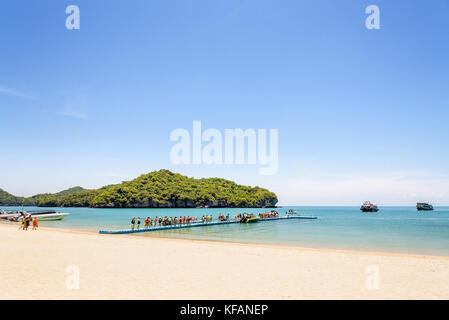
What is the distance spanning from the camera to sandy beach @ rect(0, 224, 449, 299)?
26.8ft

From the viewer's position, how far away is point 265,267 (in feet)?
40.2

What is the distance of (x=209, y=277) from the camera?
10.2 m

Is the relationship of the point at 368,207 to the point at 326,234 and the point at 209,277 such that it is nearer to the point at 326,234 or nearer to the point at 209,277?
the point at 326,234

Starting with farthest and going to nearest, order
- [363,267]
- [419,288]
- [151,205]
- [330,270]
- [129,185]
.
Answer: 1. [129,185]
2. [151,205]
3. [363,267]
4. [330,270]
5. [419,288]

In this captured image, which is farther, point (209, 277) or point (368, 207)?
point (368, 207)

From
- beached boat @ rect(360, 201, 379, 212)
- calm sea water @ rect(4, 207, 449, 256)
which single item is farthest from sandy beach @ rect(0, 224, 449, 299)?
beached boat @ rect(360, 201, 379, 212)

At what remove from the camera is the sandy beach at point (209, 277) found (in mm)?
8164

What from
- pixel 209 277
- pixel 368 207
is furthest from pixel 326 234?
pixel 368 207

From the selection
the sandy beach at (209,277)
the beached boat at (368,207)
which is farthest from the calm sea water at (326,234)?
the beached boat at (368,207)

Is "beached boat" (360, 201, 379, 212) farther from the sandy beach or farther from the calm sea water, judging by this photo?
the sandy beach
